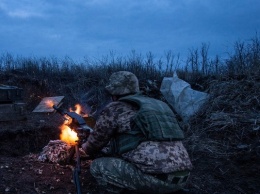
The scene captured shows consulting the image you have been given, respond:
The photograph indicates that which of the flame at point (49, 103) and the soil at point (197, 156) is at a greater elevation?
the flame at point (49, 103)

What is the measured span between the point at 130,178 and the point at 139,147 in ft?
1.26

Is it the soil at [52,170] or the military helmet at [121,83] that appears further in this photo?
the soil at [52,170]

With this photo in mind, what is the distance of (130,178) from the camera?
3.84 meters

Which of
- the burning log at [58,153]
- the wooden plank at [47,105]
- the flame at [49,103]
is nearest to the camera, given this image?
the burning log at [58,153]

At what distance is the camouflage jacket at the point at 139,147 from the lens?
367 centimetres

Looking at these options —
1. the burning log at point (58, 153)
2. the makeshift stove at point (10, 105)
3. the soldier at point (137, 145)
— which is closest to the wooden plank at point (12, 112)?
the makeshift stove at point (10, 105)

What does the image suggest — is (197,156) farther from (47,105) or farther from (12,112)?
(47,105)

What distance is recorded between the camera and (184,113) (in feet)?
26.3

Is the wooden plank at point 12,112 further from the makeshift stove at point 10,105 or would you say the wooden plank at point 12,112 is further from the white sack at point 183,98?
the white sack at point 183,98

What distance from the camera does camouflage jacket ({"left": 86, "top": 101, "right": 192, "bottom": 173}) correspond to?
367cm

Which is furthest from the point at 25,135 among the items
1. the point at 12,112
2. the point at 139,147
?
the point at 139,147

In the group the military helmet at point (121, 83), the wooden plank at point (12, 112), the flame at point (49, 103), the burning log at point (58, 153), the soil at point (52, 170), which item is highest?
the military helmet at point (121, 83)

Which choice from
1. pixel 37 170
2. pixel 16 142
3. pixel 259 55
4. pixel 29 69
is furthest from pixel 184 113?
pixel 29 69

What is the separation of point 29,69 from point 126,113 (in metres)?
9.02
